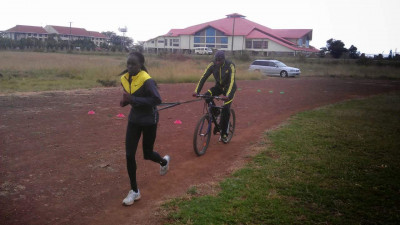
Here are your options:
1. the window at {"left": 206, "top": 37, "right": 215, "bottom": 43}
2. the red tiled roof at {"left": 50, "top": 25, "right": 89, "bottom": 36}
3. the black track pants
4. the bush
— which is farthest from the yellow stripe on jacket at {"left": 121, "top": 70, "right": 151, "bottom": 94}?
the red tiled roof at {"left": 50, "top": 25, "right": 89, "bottom": 36}

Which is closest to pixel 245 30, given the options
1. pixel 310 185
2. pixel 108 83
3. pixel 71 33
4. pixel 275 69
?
pixel 275 69

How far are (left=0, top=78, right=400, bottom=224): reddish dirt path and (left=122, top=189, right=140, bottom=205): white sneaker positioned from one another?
7 centimetres

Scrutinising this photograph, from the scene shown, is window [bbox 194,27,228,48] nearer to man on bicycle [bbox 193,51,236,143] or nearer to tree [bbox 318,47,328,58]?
→ tree [bbox 318,47,328,58]

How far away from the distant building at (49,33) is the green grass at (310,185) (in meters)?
81.5

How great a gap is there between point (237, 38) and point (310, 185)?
55.7 meters

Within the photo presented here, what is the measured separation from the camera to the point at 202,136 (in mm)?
6336

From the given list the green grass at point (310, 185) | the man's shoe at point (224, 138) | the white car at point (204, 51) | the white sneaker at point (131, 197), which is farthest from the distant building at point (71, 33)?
the white sneaker at point (131, 197)

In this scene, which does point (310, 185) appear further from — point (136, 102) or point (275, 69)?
point (275, 69)

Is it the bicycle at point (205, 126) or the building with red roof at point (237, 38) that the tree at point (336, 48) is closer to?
the building with red roof at point (237, 38)

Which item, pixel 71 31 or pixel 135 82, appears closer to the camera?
pixel 135 82

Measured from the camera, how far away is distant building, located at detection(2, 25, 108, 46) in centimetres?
8288

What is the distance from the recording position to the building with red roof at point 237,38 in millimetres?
55938

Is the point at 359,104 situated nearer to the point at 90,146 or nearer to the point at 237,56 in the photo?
the point at 90,146

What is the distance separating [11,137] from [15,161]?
1.82 metres
